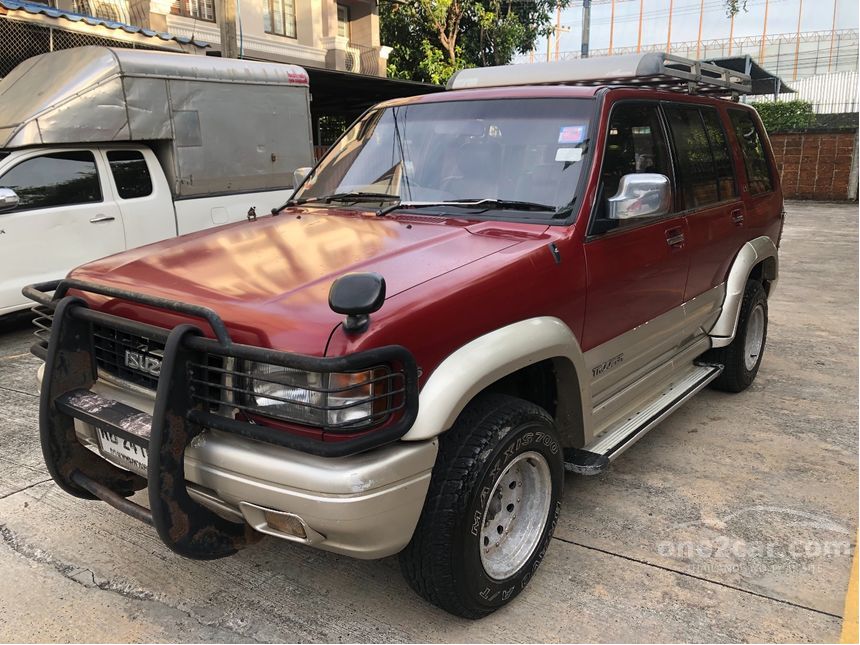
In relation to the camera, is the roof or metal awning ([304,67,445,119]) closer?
the roof

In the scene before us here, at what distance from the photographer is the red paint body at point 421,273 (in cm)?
239

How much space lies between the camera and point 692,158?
4250mm

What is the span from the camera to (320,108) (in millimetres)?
16984

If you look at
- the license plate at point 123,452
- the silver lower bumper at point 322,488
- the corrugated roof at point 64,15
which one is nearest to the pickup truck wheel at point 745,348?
the silver lower bumper at point 322,488

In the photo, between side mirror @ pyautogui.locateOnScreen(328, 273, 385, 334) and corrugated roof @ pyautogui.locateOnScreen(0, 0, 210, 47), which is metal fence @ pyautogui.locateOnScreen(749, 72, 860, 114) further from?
side mirror @ pyautogui.locateOnScreen(328, 273, 385, 334)

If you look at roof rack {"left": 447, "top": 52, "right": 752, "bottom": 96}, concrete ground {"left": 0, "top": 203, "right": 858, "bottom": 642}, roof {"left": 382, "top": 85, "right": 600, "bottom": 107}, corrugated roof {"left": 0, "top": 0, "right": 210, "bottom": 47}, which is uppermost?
corrugated roof {"left": 0, "top": 0, "right": 210, "bottom": 47}

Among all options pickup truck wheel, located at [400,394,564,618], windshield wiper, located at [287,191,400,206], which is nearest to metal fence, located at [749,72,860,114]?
windshield wiper, located at [287,191,400,206]

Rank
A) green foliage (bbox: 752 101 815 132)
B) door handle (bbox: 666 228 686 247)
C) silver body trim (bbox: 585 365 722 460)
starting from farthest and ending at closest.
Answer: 1. green foliage (bbox: 752 101 815 132)
2. door handle (bbox: 666 228 686 247)
3. silver body trim (bbox: 585 365 722 460)

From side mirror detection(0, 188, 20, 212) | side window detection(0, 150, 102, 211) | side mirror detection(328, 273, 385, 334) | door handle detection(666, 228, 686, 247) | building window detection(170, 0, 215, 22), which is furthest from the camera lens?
building window detection(170, 0, 215, 22)

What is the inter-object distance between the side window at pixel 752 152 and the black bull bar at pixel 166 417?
145 inches

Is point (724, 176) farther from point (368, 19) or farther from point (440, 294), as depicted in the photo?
point (368, 19)

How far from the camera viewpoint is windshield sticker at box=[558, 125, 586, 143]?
11.1 feet

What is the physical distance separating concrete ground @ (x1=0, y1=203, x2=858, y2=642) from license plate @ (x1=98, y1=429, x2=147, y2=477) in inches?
25.0

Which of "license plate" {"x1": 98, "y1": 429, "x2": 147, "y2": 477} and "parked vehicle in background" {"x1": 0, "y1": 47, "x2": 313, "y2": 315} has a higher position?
"parked vehicle in background" {"x1": 0, "y1": 47, "x2": 313, "y2": 315}
